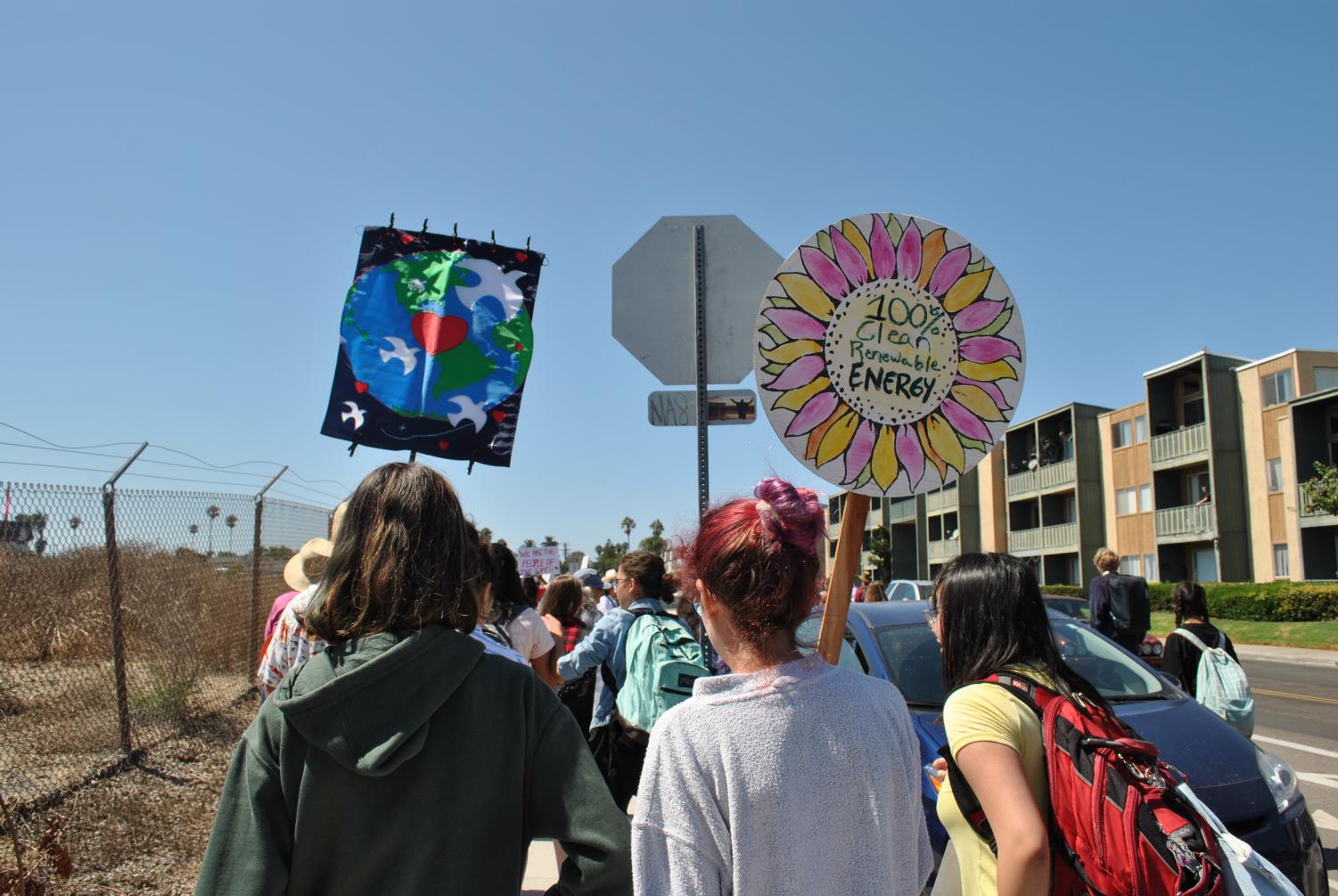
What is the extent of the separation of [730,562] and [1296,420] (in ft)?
117

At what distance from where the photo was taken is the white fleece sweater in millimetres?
1627

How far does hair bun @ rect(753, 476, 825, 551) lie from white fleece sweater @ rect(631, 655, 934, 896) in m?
0.24

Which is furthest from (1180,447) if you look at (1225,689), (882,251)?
(882,251)

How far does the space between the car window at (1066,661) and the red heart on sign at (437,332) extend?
2.89 m

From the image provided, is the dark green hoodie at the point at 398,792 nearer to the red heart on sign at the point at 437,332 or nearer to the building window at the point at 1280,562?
the red heart on sign at the point at 437,332

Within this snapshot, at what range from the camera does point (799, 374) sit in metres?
2.76

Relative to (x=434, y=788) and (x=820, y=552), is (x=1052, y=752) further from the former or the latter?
(x=434, y=788)

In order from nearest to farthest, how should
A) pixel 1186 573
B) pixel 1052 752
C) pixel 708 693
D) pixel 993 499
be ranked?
1. pixel 708 693
2. pixel 1052 752
3. pixel 1186 573
4. pixel 993 499

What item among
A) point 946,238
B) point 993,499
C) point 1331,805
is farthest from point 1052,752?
point 993,499

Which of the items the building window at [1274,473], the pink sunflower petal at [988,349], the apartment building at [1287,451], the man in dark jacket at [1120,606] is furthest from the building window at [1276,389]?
the pink sunflower petal at [988,349]

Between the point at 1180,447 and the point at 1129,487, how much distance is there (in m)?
4.57

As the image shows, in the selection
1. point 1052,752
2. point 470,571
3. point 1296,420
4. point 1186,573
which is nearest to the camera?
point 470,571

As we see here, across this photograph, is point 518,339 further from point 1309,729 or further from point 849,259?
point 1309,729

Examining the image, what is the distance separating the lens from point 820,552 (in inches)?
76.2
